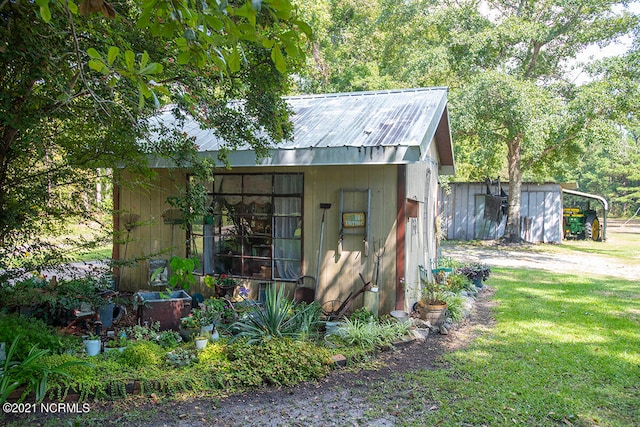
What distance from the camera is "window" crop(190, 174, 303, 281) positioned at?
6578 mm

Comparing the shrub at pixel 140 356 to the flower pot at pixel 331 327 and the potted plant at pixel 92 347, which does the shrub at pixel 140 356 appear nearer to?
the potted plant at pixel 92 347

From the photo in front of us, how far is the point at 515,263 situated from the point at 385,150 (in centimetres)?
893

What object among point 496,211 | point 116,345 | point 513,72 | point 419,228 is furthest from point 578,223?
point 116,345

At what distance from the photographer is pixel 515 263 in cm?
1259

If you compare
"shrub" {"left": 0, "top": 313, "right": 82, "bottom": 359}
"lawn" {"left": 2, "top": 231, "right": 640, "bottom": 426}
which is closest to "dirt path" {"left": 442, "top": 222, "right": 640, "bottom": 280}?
"lawn" {"left": 2, "top": 231, "right": 640, "bottom": 426}

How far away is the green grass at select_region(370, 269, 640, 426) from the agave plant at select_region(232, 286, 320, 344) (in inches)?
53.6

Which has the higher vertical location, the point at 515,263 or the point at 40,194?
the point at 40,194

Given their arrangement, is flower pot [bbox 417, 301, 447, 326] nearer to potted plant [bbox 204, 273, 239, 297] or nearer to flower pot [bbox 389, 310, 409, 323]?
flower pot [bbox 389, 310, 409, 323]

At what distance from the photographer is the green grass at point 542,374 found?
3549 mm

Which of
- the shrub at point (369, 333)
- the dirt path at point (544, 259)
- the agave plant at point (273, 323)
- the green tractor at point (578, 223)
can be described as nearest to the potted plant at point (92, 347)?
the agave plant at point (273, 323)

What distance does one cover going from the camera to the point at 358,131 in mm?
6105

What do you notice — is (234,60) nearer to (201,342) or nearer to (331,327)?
(201,342)

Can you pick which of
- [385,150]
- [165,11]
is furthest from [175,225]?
[165,11]

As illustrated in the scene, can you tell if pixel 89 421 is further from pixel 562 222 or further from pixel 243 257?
pixel 562 222
